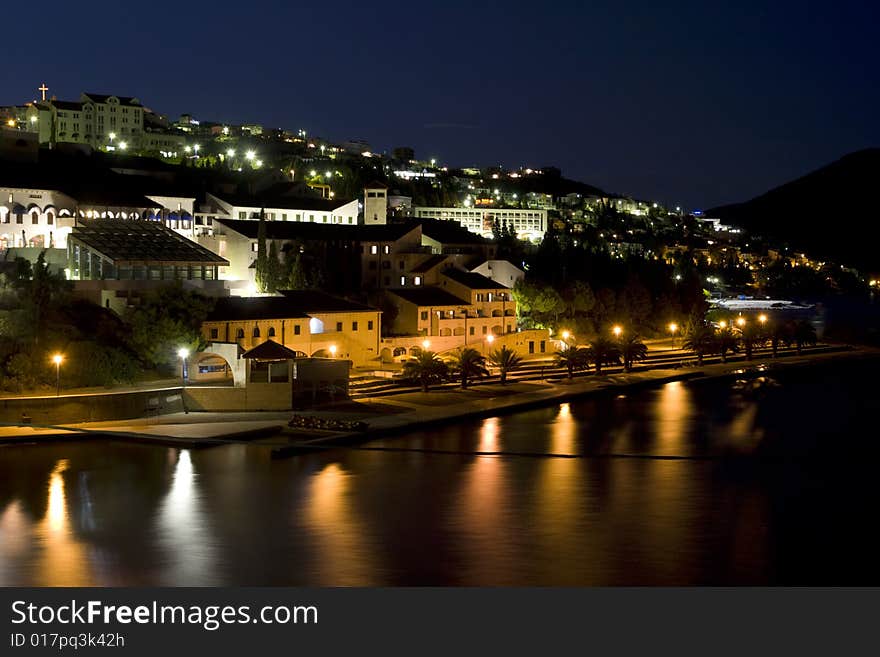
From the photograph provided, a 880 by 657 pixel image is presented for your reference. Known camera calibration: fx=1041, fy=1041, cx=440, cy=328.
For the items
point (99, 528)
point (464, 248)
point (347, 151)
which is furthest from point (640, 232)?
point (99, 528)

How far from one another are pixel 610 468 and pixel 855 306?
49.5 meters

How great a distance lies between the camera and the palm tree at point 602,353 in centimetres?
1975

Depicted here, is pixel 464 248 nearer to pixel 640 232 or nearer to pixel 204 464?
pixel 204 464

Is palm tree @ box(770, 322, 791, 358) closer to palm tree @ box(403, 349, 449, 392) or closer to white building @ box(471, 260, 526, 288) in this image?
white building @ box(471, 260, 526, 288)

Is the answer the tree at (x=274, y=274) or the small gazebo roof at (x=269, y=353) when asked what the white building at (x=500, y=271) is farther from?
the small gazebo roof at (x=269, y=353)

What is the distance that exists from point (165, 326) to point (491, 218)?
25.7m

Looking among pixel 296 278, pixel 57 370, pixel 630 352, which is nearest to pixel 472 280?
pixel 630 352

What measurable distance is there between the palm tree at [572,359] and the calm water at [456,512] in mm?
4120

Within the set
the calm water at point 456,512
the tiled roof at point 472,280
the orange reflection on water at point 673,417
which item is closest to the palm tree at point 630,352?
the orange reflection on water at point 673,417

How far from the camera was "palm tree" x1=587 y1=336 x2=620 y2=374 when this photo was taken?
19750 millimetres

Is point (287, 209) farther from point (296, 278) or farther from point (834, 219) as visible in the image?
point (834, 219)

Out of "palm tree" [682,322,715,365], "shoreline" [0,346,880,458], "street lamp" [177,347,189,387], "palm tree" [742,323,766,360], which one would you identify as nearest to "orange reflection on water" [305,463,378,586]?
"shoreline" [0,346,880,458]

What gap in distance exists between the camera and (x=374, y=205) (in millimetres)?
26344

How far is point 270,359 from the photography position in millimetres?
14148
